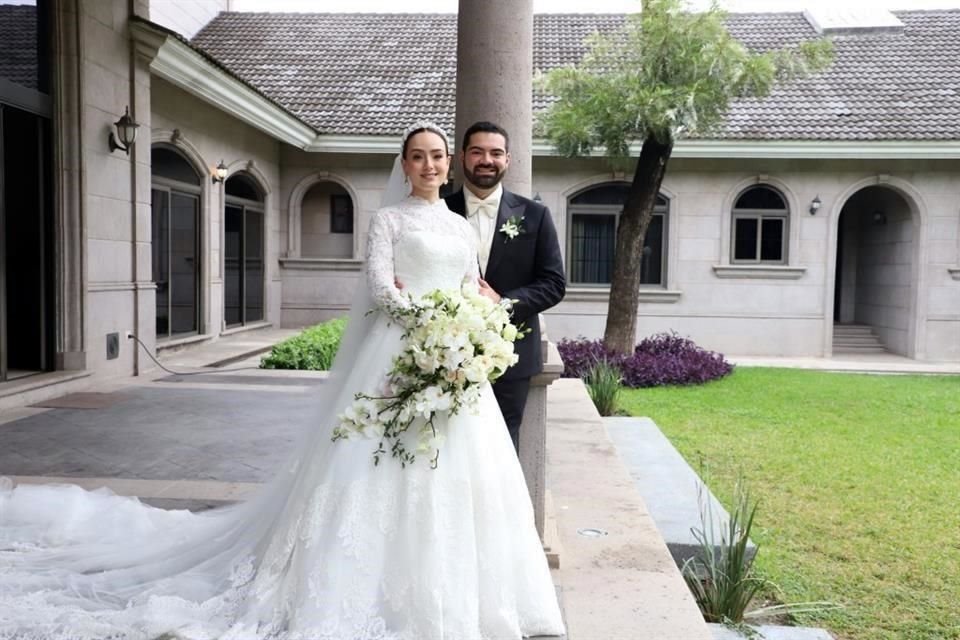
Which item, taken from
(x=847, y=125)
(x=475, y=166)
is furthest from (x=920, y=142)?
(x=475, y=166)

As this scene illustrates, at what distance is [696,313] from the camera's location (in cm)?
1636

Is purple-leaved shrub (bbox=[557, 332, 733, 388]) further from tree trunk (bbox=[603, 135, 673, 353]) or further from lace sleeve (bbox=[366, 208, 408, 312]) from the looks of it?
lace sleeve (bbox=[366, 208, 408, 312])

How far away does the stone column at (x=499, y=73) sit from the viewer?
406 centimetres

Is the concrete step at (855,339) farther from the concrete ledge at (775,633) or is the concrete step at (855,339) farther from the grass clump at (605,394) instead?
the concrete ledge at (775,633)

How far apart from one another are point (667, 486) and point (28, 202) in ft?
22.6

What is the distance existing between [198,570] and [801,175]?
15124 mm

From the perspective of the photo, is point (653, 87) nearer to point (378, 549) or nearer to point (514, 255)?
point (514, 255)

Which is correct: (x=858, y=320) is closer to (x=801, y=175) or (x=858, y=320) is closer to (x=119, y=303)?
(x=801, y=175)

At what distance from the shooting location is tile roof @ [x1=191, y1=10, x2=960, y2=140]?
635 inches

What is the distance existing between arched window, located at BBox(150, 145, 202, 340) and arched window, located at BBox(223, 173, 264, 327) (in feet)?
3.73

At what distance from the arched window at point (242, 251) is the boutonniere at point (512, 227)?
1168 centimetres

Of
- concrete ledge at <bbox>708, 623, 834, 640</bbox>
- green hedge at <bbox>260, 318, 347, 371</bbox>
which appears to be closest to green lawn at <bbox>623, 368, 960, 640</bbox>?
concrete ledge at <bbox>708, 623, 834, 640</bbox>

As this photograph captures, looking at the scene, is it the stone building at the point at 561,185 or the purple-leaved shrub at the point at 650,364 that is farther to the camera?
the purple-leaved shrub at the point at 650,364

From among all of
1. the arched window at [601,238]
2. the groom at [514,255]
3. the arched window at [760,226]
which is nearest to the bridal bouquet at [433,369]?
the groom at [514,255]
